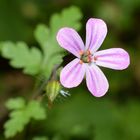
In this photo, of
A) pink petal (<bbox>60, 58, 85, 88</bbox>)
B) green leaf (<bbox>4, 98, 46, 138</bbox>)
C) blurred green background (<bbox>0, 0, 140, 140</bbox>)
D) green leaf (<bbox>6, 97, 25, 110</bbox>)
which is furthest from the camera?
blurred green background (<bbox>0, 0, 140, 140</bbox>)

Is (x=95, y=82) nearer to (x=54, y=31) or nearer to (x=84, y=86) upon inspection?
(x=54, y=31)

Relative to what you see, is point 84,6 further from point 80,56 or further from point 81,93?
point 80,56

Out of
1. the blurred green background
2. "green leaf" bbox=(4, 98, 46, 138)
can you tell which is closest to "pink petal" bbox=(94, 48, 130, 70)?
"green leaf" bbox=(4, 98, 46, 138)

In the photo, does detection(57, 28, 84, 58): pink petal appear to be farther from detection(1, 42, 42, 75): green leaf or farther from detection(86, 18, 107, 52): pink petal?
detection(1, 42, 42, 75): green leaf

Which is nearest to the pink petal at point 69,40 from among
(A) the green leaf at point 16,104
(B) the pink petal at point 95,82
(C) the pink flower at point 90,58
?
(C) the pink flower at point 90,58

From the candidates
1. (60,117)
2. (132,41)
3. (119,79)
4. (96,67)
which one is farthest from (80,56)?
(132,41)

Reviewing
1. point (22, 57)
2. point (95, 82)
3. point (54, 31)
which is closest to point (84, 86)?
point (54, 31)
